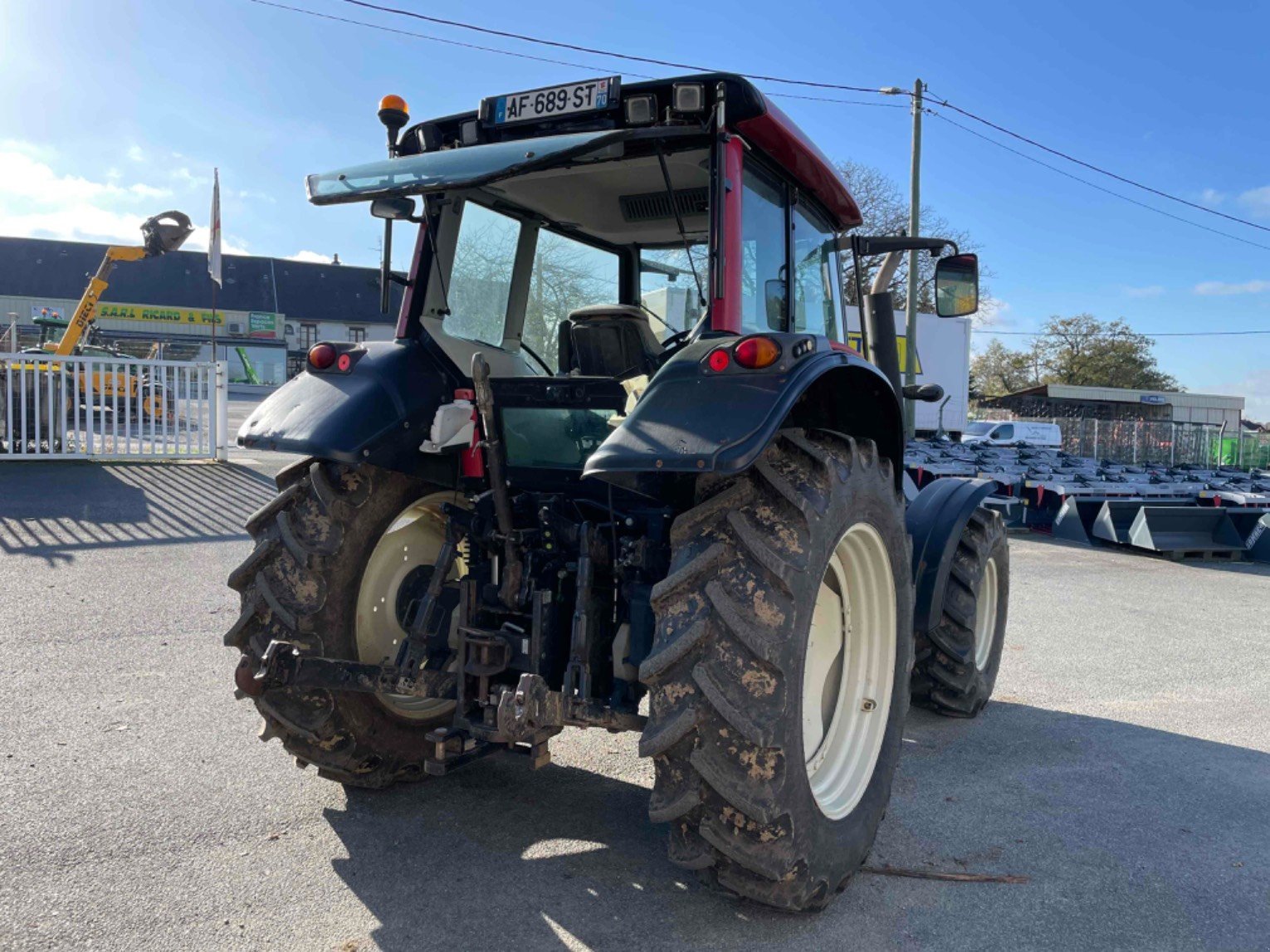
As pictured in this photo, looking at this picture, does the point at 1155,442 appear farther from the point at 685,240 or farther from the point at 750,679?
the point at 750,679

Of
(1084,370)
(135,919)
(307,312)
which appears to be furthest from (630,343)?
(1084,370)

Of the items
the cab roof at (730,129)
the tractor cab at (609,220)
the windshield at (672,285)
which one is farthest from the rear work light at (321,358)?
the windshield at (672,285)

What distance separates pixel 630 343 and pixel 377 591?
130cm

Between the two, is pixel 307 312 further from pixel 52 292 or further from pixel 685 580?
pixel 685 580

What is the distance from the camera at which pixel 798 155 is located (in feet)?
10.5

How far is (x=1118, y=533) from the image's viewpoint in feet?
35.5

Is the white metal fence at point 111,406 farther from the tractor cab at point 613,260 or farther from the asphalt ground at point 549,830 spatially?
the tractor cab at point 613,260

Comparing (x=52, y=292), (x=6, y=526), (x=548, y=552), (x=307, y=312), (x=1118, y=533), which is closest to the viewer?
(x=548, y=552)

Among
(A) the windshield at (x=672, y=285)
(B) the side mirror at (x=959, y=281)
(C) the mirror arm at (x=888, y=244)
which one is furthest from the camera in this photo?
(B) the side mirror at (x=959, y=281)

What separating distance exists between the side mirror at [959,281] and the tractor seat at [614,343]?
1547 mm

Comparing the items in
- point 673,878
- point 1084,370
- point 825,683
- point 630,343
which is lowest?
point 673,878

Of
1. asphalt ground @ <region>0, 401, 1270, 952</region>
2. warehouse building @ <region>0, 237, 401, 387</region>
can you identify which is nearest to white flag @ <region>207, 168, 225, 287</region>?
asphalt ground @ <region>0, 401, 1270, 952</region>

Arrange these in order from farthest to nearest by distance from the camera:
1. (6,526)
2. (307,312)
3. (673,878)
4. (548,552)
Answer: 1. (307,312)
2. (6,526)
3. (548,552)
4. (673,878)

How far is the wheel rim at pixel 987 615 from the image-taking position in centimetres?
479
